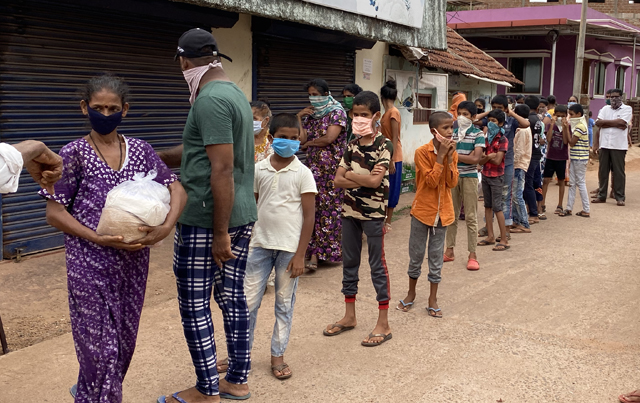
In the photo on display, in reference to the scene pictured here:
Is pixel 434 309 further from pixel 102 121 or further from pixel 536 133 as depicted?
pixel 536 133

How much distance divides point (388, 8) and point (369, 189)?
6338 millimetres

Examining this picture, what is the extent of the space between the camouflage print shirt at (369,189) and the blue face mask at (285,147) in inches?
30.4

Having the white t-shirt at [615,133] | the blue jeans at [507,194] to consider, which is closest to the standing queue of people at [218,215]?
the blue jeans at [507,194]

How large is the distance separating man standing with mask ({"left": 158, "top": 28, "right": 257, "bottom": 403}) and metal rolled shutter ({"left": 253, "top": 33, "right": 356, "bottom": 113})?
551 centimetres

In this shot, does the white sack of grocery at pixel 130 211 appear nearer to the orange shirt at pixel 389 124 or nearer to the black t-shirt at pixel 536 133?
the orange shirt at pixel 389 124

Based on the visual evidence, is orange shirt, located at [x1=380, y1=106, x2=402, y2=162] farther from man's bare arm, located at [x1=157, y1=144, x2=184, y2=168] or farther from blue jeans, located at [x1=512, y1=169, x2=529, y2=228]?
man's bare arm, located at [x1=157, y1=144, x2=184, y2=168]

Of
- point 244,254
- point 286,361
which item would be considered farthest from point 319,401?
point 244,254

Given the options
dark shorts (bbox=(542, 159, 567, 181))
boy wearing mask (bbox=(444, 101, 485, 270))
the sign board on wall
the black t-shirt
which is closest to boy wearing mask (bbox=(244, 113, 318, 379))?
boy wearing mask (bbox=(444, 101, 485, 270))

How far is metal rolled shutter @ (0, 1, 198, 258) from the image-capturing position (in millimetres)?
5926

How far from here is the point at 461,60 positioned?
47.4 feet

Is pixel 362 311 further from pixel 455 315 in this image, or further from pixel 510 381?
pixel 510 381

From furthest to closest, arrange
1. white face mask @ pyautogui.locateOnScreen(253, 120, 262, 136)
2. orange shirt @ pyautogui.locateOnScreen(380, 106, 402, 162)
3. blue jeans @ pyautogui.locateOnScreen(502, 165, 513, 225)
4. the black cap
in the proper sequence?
1. blue jeans @ pyautogui.locateOnScreen(502, 165, 513, 225)
2. orange shirt @ pyautogui.locateOnScreen(380, 106, 402, 162)
3. white face mask @ pyautogui.locateOnScreen(253, 120, 262, 136)
4. the black cap

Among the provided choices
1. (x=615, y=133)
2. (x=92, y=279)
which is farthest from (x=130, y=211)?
(x=615, y=133)

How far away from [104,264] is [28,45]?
384cm
